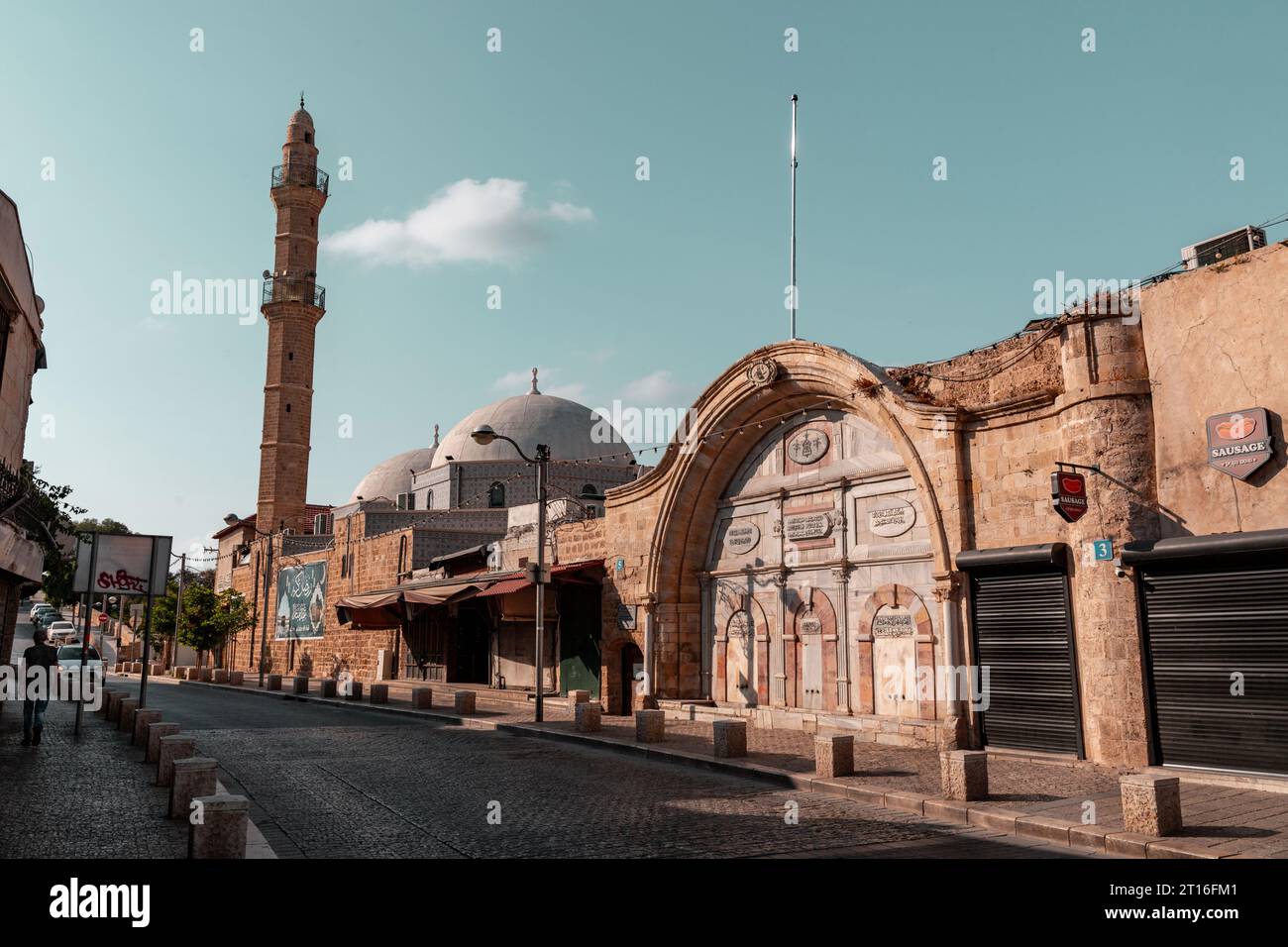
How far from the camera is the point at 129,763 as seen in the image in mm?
12078

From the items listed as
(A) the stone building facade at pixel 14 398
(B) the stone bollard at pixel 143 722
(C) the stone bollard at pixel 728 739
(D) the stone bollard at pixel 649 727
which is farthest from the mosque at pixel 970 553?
(A) the stone building facade at pixel 14 398

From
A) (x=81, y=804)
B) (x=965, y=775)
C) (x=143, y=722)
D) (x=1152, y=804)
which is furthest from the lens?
(x=143, y=722)

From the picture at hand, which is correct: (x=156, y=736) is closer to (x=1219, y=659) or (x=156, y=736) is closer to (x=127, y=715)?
(x=127, y=715)

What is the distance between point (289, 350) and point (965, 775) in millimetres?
41442

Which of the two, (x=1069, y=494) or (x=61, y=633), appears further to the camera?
(x=61, y=633)

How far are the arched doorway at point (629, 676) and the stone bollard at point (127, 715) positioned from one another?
9970 mm

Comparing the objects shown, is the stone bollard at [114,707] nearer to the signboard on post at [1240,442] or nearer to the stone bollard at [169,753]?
the stone bollard at [169,753]

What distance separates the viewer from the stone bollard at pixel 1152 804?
25.3ft

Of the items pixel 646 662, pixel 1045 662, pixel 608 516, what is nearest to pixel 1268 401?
pixel 1045 662

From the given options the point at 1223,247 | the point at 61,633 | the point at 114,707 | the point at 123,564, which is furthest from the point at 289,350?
the point at 1223,247

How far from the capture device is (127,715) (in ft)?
53.8

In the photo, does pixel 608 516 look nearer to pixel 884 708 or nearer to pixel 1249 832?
pixel 884 708

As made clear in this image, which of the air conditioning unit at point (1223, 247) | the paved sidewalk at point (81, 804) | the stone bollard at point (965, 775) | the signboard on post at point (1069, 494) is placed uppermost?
the air conditioning unit at point (1223, 247)
